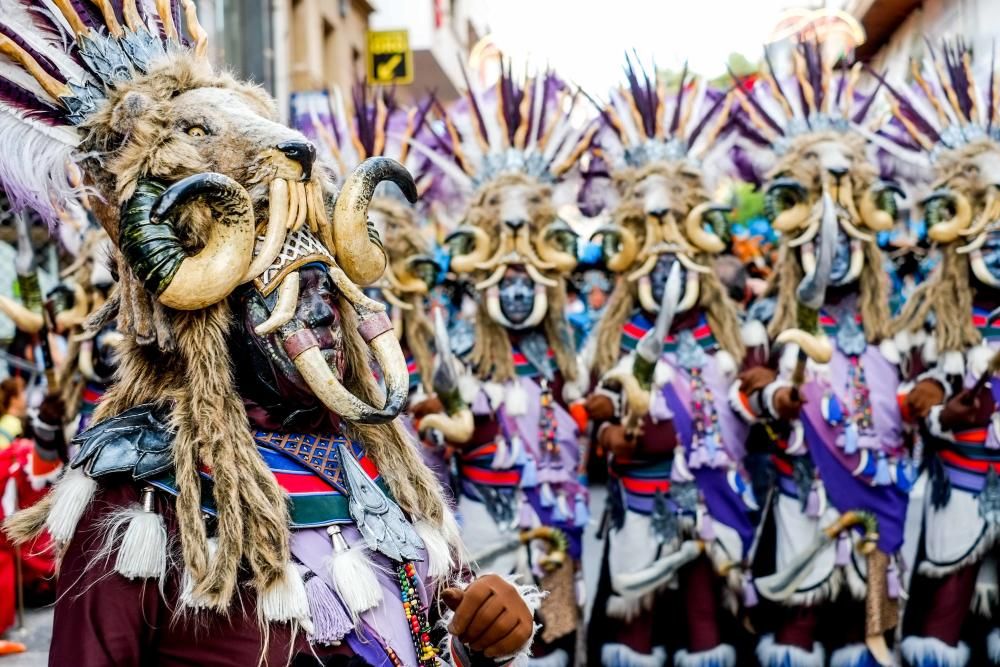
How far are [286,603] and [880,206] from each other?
409 centimetres

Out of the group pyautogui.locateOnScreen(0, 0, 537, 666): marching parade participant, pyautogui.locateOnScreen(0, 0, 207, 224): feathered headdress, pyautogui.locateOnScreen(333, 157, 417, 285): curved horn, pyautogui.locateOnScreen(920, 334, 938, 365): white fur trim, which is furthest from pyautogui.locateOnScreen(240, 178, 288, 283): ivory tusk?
pyautogui.locateOnScreen(920, 334, 938, 365): white fur trim

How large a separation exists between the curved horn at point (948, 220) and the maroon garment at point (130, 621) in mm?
4050

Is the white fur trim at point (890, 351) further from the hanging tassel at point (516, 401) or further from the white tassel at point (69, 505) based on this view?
the white tassel at point (69, 505)

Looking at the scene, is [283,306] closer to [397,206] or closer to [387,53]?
[397,206]

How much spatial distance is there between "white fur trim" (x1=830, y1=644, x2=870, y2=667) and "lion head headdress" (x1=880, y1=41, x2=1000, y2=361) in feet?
4.54

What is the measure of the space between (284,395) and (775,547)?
3.84 m

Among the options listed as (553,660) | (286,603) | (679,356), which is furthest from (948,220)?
(286,603)

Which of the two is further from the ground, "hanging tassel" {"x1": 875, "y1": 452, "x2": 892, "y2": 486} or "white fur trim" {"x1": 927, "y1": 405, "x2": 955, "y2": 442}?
"white fur trim" {"x1": 927, "y1": 405, "x2": 955, "y2": 442}

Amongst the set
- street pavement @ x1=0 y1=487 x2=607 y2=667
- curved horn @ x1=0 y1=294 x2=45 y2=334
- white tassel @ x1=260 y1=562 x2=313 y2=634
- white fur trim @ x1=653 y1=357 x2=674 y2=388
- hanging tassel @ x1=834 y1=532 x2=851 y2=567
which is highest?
white tassel @ x1=260 y1=562 x2=313 y2=634

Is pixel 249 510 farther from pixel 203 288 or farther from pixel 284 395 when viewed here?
pixel 203 288

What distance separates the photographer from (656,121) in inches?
211

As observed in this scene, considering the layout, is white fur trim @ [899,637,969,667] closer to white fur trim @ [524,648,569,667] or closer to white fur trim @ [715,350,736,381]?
white fur trim @ [715,350,736,381]

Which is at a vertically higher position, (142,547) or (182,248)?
(182,248)

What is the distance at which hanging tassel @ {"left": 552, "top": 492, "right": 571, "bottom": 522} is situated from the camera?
477 centimetres
